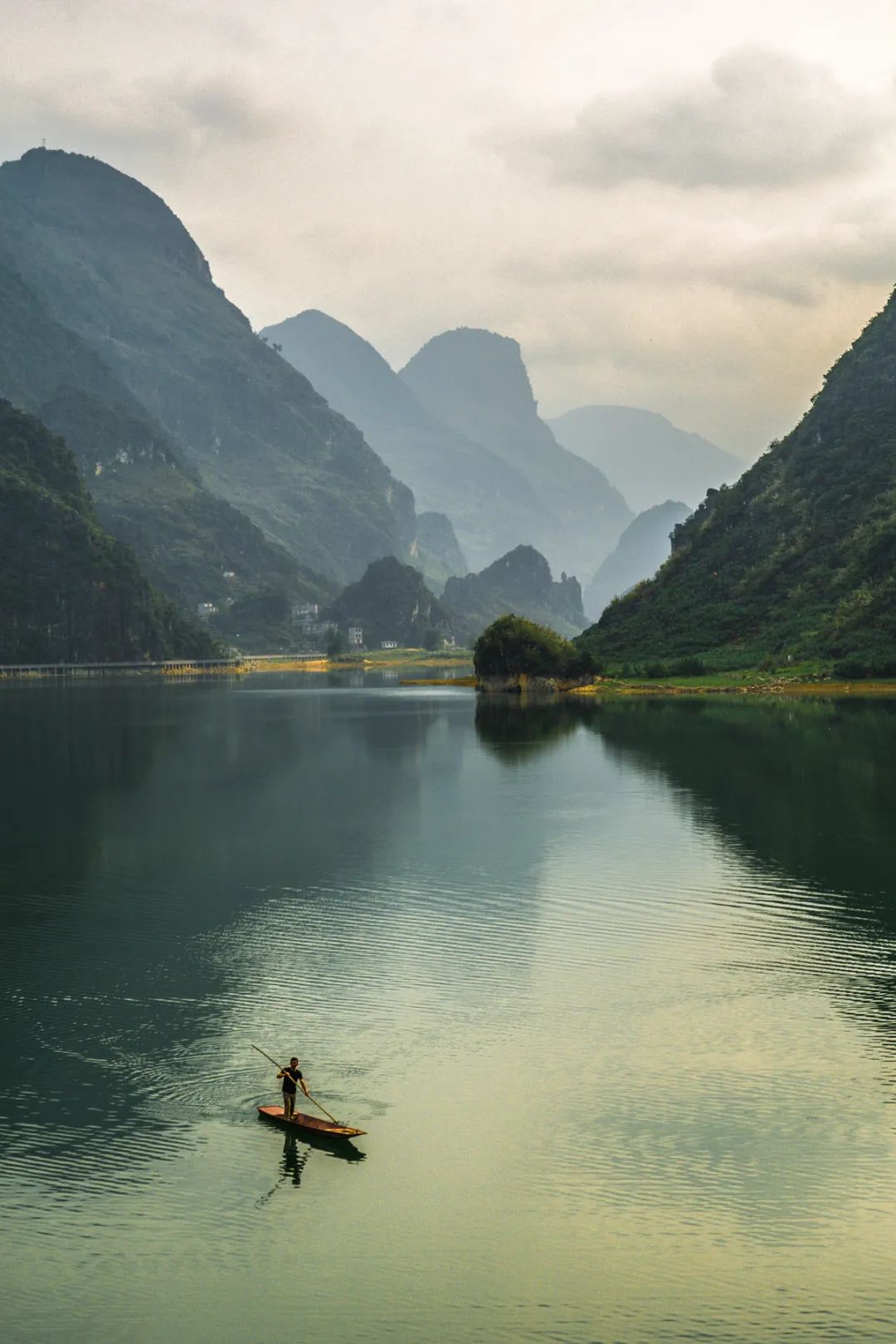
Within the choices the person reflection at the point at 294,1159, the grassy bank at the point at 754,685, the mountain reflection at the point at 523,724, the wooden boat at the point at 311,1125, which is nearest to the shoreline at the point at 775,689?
the grassy bank at the point at 754,685

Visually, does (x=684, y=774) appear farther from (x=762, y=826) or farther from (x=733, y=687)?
(x=733, y=687)

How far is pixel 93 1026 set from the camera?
1481 inches

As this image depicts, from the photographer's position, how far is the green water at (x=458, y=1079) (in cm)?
2331

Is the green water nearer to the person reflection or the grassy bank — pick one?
the person reflection

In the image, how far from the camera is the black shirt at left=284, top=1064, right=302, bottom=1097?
2986cm

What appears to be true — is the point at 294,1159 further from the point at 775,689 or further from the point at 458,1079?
the point at 775,689

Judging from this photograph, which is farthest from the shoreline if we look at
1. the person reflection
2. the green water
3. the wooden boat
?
the person reflection

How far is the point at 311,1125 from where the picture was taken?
96.6ft

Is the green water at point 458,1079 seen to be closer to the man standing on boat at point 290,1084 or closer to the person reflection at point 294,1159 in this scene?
the person reflection at point 294,1159

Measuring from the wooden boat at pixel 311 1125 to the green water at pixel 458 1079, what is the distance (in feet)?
1.53

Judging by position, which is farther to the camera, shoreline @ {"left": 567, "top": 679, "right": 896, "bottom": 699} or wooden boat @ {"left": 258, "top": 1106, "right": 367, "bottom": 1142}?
shoreline @ {"left": 567, "top": 679, "right": 896, "bottom": 699}

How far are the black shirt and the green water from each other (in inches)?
47.5

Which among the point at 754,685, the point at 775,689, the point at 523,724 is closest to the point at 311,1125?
the point at 523,724

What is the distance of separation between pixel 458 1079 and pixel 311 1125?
497 centimetres
